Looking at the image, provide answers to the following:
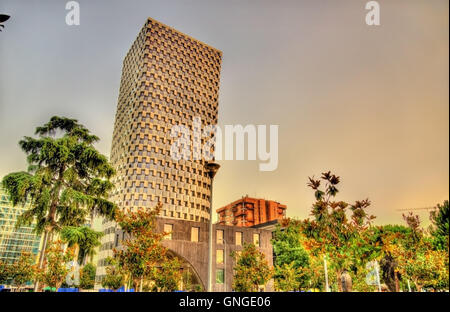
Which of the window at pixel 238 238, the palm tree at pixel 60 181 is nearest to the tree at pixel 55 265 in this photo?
the palm tree at pixel 60 181

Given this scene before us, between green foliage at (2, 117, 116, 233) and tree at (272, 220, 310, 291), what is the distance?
2745 cm

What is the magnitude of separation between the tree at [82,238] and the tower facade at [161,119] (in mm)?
44187

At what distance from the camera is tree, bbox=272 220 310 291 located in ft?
143

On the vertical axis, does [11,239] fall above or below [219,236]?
above

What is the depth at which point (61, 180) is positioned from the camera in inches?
931

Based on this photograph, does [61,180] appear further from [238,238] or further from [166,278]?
[238,238]

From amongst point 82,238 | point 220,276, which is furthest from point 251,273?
point 82,238

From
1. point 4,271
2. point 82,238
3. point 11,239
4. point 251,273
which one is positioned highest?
point 11,239

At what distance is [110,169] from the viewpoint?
2527cm

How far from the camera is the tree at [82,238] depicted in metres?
21.0

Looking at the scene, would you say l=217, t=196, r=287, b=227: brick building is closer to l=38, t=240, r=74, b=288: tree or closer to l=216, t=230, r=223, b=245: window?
l=216, t=230, r=223, b=245: window

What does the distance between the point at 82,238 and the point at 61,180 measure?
17.4ft

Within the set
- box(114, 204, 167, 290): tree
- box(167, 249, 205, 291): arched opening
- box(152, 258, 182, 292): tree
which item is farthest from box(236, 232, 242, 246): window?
box(114, 204, 167, 290): tree
